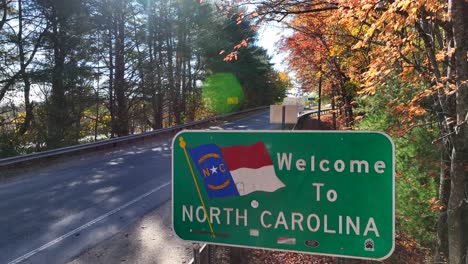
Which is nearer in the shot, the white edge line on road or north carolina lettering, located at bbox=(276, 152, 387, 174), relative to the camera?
north carolina lettering, located at bbox=(276, 152, 387, 174)

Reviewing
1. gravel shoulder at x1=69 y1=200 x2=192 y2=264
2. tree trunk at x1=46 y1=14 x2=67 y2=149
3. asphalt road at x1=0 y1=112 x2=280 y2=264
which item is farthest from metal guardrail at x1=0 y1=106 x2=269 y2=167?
gravel shoulder at x1=69 y1=200 x2=192 y2=264

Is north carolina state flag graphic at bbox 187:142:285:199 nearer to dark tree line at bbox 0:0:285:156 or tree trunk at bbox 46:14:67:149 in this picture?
dark tree line at bbox 0:0:285:156

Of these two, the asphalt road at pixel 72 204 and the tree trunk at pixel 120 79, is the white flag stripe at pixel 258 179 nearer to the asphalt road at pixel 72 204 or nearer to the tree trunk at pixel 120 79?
the asphalt road at pixel 72 204

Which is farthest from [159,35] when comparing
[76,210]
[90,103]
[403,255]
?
[403,255]

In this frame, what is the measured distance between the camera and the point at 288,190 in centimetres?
147

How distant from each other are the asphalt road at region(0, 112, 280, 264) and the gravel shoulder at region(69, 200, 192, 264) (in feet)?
0.76

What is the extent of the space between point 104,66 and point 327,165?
22962 millimetres

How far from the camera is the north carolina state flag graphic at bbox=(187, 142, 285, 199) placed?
4.90 feet

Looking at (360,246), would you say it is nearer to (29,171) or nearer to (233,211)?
(233,211)

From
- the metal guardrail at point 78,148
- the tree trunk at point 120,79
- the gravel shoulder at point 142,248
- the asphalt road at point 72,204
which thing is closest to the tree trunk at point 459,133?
the gravel shoulder at point 142,248

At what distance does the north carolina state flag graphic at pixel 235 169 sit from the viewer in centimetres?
149

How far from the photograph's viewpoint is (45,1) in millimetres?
18016

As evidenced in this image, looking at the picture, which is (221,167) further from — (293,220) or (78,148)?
(78,148)

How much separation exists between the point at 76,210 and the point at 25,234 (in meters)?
1.32
